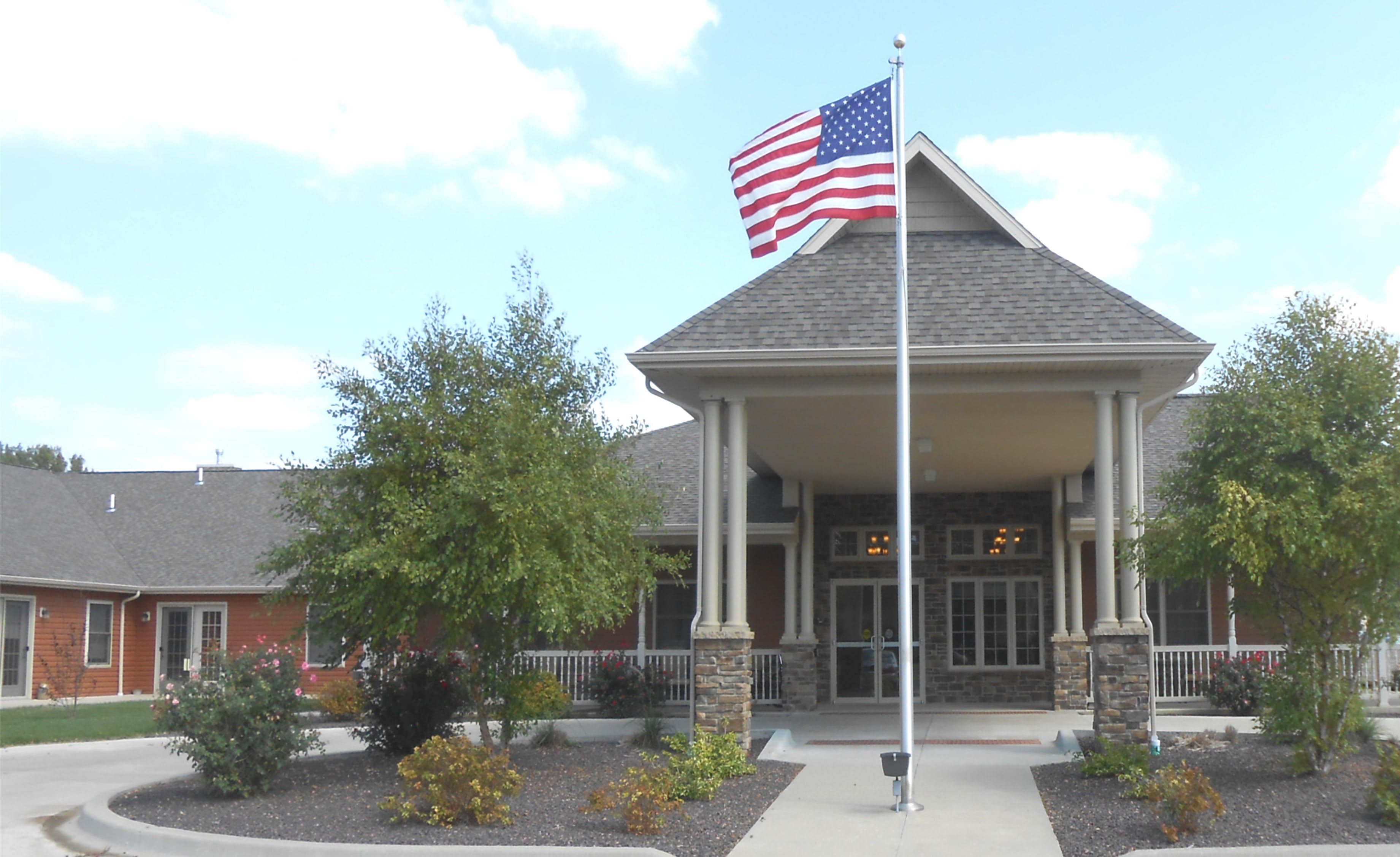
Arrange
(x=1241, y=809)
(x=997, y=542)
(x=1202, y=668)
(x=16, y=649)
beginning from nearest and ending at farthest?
(x=1241, y=809) < (x=1202, y=668) < (x=997, y=542) < (x=16, y=649)

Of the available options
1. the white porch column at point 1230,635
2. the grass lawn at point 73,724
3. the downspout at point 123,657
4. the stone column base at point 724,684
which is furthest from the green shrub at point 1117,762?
the downspout at point 123,657

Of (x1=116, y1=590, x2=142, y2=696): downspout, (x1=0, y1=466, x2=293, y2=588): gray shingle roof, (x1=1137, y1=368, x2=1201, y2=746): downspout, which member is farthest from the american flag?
(x1=116, y1=590, x2=142, y2=696): downspout

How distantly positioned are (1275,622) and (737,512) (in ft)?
17.7

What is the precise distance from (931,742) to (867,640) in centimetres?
646

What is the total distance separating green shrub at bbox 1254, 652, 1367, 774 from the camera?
1047 centimetres

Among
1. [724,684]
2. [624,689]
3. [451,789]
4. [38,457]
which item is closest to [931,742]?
[724,684]

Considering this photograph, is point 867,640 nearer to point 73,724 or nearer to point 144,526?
point 73,724

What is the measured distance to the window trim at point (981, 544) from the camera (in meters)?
20.9

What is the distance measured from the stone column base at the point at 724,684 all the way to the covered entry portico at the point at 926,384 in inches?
0.7

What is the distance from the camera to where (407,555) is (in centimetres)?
1127

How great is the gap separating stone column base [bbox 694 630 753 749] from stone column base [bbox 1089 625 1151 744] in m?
3.53

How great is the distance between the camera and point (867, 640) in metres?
21.1

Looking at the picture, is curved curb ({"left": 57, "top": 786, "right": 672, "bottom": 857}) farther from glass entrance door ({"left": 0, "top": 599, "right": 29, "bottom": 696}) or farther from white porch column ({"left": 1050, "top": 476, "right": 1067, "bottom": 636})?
glass entrance door ({"left": 0, "top": 599, "right": 29, "bottom": 696})

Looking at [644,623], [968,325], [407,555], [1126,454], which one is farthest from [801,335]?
[644,623]
